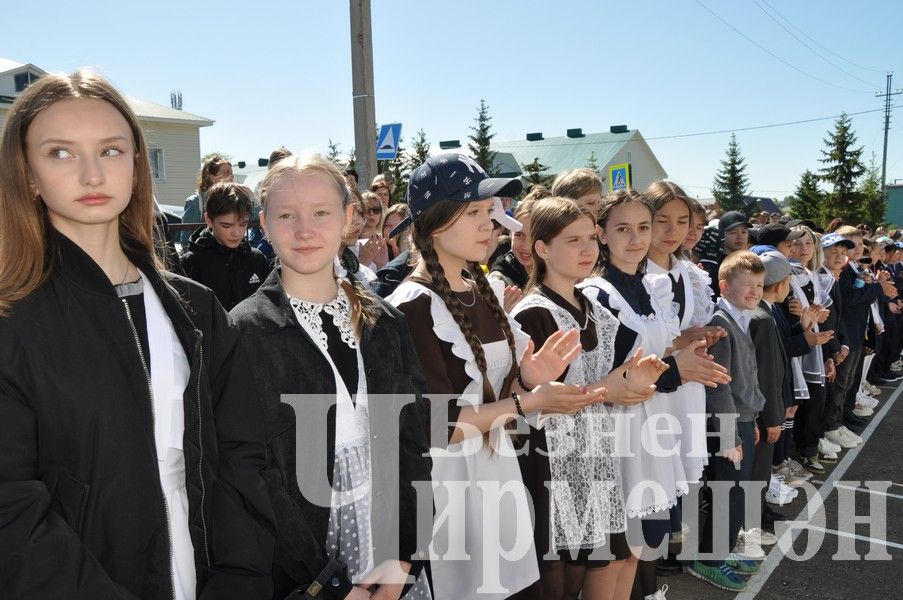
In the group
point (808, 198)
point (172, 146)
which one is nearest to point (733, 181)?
point (808, 198)

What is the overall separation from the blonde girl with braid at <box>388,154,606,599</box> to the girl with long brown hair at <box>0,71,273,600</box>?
0.99 m

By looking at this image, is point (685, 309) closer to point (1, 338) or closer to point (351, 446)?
point (351, 446)

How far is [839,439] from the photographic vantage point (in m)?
7.55

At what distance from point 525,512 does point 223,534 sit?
1.46m

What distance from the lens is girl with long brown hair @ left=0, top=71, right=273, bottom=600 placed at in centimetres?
146

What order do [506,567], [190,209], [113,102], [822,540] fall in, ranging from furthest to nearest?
[190,209] → [822,540] → [506,567] → [113,102]

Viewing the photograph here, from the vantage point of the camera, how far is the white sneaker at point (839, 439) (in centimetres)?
752

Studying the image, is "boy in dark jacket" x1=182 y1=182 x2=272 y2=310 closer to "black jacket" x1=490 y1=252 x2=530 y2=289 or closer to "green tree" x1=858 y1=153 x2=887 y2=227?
"black jacket" x1=490 y1=252 x2=530 y2=289

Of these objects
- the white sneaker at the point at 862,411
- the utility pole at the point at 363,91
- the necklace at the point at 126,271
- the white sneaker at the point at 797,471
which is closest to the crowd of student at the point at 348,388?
the necklace at the point at 126,271

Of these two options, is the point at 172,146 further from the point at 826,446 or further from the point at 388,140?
the point at 826,446

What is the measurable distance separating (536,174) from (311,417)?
35.1 metres

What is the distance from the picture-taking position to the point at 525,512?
289 centimetres

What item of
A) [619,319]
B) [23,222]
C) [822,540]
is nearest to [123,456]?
[23,222]

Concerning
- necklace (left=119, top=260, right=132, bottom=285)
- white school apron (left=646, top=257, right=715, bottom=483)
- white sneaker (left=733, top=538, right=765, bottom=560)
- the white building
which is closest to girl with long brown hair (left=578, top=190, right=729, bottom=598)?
white school apron (left=646, top=257, right=715, bottom=483)
